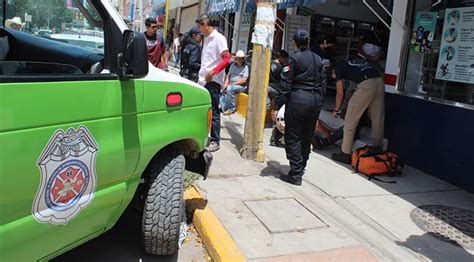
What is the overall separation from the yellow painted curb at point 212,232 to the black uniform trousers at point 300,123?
1.27m

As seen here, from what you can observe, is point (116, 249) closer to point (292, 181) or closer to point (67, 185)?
point (67, 185)

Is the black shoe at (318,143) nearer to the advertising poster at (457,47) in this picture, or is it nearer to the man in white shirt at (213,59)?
the man in white shirt at (213,59)

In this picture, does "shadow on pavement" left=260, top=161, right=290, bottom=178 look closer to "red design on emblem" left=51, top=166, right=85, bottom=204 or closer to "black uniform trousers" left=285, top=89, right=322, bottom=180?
"black uniform trousers" left=285, top=89, right=322, bottom=180

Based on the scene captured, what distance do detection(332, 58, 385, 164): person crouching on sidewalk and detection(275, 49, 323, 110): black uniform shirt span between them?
4.44 feet

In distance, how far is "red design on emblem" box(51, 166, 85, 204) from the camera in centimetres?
243

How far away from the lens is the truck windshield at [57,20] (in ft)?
9.22

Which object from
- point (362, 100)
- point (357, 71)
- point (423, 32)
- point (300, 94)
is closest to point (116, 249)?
point (300, 94)

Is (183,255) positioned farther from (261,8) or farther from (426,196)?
(261,8)

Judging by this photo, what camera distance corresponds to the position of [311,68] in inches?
203

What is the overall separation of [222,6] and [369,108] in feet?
24.0

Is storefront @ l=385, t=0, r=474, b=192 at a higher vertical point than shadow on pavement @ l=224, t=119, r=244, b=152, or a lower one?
higher

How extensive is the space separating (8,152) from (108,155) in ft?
2.21

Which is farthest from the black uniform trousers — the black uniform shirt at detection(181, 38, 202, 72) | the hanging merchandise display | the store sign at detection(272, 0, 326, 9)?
the store sign at detection(272, 0, 326, 9)

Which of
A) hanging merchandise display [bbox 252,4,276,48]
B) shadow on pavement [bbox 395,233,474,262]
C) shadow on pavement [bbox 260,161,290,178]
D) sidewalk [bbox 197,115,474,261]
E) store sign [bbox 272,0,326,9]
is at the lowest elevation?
shadow on pavement [bbox 395,233,474,262]
